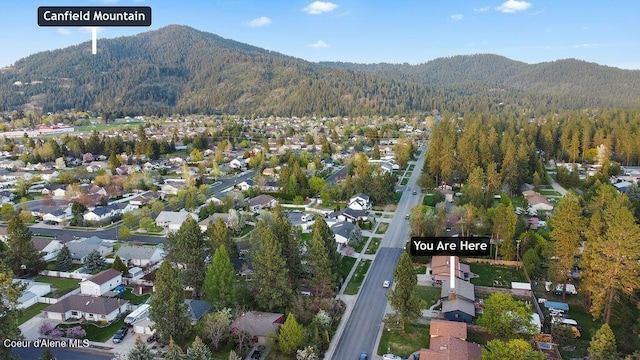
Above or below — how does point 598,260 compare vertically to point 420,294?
above

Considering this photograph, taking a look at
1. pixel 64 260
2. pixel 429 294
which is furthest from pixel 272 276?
pixel 64 260

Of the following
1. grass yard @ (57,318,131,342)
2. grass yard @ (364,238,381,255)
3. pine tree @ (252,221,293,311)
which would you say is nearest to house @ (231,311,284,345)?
pine tree @ (252,221,293,311)

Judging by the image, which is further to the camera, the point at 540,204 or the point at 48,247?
the point at 540,204

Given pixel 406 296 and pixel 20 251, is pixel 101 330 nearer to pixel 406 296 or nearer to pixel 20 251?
pixel 20 251

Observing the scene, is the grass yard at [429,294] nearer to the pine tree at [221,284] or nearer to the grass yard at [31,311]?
the pine tree at [221,284]

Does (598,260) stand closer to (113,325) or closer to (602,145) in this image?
(113,325)

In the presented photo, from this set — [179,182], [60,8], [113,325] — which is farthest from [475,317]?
[179,182]
